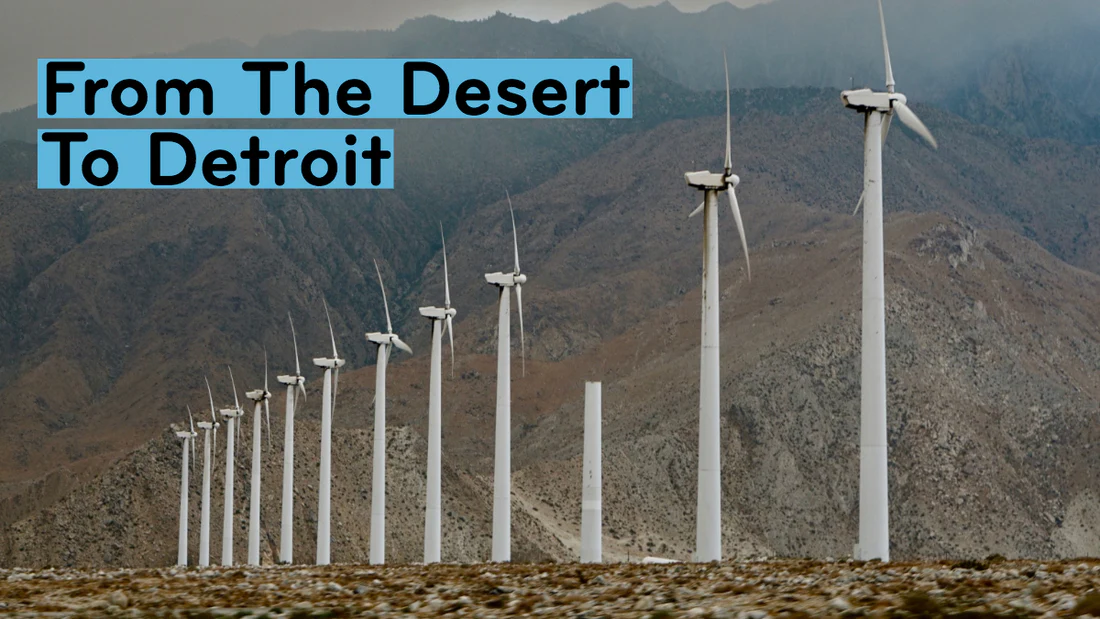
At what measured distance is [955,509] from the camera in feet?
554

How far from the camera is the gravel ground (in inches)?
1021

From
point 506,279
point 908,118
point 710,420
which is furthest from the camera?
point 506,279

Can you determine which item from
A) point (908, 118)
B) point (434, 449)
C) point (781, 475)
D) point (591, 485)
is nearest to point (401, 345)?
point (434, 449)

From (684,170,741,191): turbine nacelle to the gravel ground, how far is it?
17.7m

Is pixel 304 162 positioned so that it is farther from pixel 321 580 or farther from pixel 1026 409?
pixel 1026 409

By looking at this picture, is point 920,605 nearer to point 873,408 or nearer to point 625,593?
point 625,593

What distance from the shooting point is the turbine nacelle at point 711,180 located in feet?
181

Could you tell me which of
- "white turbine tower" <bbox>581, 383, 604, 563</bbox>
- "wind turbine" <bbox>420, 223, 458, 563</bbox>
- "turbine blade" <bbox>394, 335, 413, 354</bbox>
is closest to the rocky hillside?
"turbine blade" <bbox>394, 335, 413, 354</bbox>

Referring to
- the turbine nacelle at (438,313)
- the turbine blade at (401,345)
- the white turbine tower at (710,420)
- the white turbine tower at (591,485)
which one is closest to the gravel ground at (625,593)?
the white turbine tower at (710,420)

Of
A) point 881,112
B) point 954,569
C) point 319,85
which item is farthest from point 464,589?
point 319,85

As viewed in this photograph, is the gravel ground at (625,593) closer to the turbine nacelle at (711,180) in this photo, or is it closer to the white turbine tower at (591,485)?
the turbine nacelle at (711,180)

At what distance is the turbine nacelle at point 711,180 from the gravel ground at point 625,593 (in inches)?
696

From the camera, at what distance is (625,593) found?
31516mm

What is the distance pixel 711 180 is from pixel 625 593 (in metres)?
26.1
